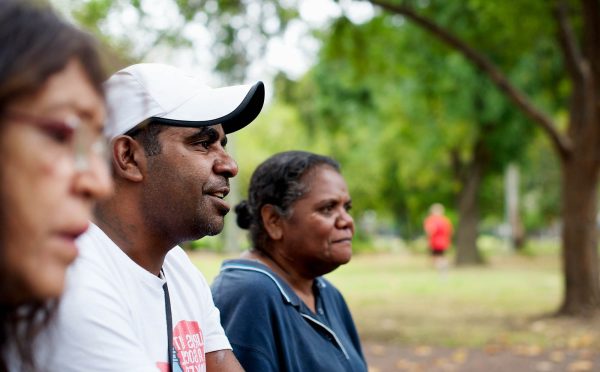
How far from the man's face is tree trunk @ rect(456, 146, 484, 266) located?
75.6 ft

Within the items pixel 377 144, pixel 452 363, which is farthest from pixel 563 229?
pixel 377 144

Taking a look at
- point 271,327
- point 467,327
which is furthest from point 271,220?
point 467,327

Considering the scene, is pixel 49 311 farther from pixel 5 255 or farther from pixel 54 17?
pixel 54 17

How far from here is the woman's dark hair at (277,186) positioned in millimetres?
3371

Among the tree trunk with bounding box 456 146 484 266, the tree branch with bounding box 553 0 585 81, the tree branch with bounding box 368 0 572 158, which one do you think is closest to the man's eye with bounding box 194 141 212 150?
the tree branch with bounding box 368 0 572 158

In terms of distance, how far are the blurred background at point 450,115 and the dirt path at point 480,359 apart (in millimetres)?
39

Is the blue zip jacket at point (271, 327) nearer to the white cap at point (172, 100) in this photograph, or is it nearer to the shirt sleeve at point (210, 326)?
the shirt sleeve at point (210, 326)

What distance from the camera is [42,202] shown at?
970 millimetres

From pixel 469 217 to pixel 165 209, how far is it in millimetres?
23660

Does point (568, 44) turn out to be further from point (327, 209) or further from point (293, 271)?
point (293, 271)

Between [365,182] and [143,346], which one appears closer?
[143,346]

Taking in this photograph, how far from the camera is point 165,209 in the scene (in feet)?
6.70

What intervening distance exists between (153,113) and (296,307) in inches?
49.2

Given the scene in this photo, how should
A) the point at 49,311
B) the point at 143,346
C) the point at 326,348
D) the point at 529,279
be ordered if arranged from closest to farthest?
the point at 49,311
the point at 143,346
the point at 326,348
the point at 529,279
